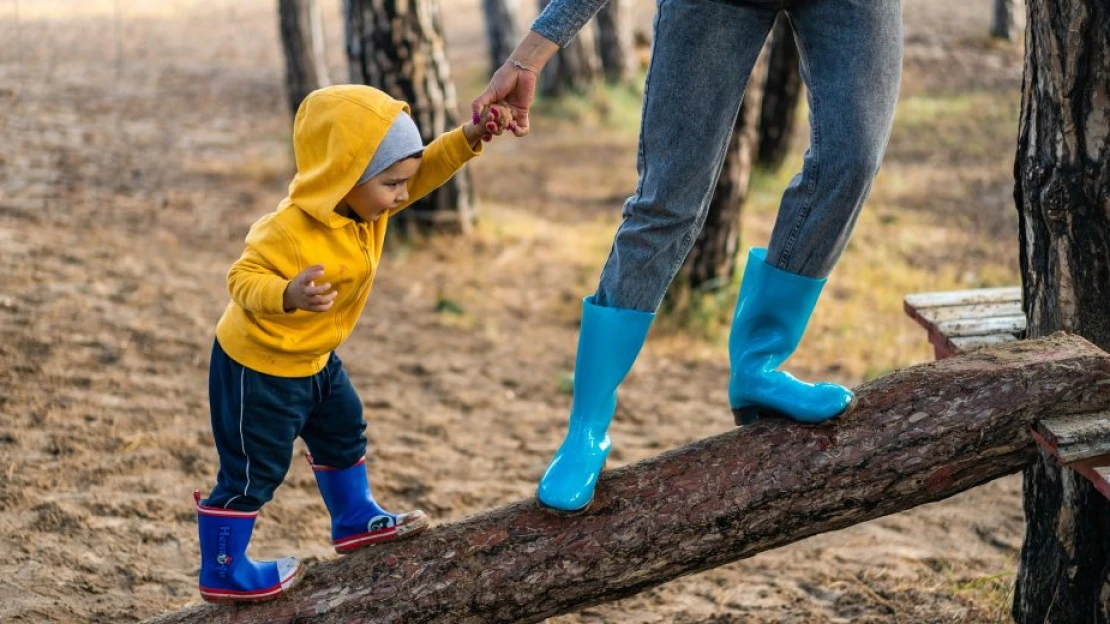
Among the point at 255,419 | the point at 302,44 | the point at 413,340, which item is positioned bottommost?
the point at 413,340

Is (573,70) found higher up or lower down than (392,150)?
lower down

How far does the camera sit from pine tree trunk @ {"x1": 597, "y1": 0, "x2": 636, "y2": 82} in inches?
475

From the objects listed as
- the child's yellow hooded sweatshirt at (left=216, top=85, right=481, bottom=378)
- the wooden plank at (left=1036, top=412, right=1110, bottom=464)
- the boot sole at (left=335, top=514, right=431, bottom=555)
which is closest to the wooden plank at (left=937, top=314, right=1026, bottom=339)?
the wooden plank at (left=1036, top=412, right=1110, bottom=464)

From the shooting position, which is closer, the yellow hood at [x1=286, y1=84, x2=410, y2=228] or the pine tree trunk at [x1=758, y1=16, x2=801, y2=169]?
the yellow hood at [x1=286, y1=84, x2=410, y2=228]

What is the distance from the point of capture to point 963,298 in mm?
3494

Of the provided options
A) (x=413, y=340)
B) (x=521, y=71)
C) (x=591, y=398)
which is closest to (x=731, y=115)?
(x=521, y=71)

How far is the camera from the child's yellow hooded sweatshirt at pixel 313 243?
8.28 feet

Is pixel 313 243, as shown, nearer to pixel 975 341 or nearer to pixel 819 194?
pixel 819 194

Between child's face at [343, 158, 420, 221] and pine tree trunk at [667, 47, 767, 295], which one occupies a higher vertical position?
child's face at [343, 158, 420, 221]

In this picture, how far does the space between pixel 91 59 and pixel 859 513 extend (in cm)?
1157

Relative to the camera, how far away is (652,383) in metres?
5.79

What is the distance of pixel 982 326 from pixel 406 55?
180 inches

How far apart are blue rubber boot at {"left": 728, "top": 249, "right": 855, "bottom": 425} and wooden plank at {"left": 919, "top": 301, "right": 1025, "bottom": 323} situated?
66 cm

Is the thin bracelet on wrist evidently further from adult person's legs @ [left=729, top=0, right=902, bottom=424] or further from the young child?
adult person's legs @ [left=729, top=0, right=902, bottom=424]
